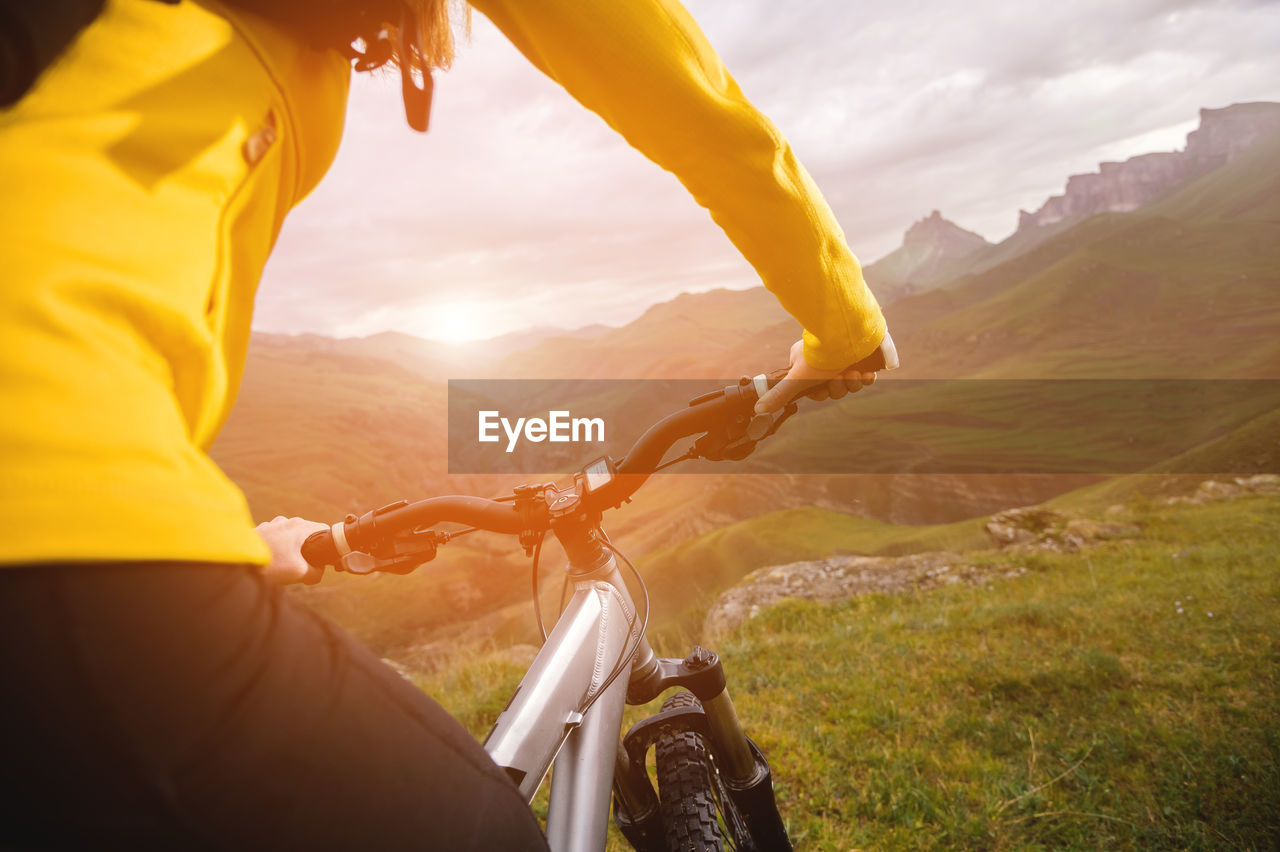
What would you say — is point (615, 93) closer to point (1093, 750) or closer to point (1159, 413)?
point (1093, 750)

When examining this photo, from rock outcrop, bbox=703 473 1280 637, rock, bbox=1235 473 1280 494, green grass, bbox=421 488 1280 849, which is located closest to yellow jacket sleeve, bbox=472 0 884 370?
green grass, bbox=421 488 1280 849

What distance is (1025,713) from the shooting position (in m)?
5.16

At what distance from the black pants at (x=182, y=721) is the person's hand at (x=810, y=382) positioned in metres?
1.33

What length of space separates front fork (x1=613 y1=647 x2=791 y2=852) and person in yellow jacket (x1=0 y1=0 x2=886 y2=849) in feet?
4.60

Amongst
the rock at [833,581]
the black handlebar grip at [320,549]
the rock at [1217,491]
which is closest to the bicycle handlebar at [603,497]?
the black handlebar grip at [320,549]

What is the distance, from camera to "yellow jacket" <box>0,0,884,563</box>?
78cm

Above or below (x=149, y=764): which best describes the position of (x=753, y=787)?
below

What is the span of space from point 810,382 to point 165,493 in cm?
152

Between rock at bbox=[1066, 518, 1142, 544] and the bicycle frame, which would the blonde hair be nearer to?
the bicycle frame

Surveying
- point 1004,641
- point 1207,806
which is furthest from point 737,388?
point 1004,641

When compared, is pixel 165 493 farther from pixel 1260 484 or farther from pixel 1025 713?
pixel 1260 484

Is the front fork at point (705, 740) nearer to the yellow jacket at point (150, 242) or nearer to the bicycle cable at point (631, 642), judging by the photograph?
the bicycle cable at point (631, 642)

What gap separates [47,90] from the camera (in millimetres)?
845

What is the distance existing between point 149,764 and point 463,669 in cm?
716
